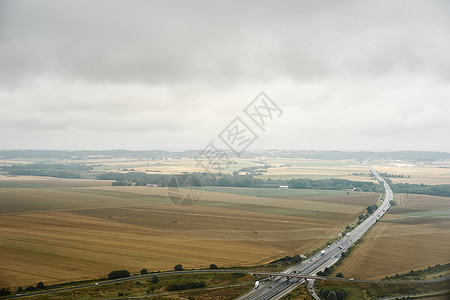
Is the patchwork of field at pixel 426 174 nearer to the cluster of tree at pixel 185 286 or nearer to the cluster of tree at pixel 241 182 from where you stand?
the cluster of tree at pixel 241 182

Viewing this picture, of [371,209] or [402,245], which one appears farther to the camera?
[371,209]

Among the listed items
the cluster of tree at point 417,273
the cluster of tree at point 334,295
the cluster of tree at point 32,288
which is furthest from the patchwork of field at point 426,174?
the cluster of tree at point 32,288

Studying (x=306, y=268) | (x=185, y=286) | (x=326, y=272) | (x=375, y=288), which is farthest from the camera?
(x=306, y=268)

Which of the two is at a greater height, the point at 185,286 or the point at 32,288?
the point at 32,288

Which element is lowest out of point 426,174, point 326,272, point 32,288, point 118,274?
point 326,272

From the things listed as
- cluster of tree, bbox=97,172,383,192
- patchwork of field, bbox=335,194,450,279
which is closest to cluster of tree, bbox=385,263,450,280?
patchwork of field, bbox=335,194,450,279

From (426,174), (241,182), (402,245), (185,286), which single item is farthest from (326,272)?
(426,174)

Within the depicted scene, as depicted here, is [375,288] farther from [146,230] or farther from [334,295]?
[146,230]
